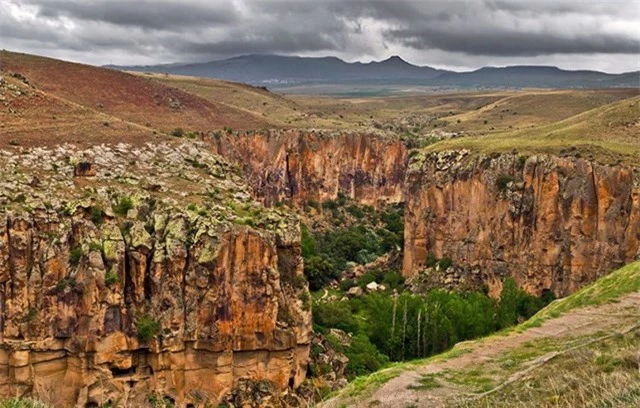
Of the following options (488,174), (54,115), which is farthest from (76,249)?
(488,174)

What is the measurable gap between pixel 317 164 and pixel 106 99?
27097 millimetres

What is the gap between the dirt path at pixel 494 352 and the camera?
16.3 meters

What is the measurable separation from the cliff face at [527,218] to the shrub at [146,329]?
→ 101ft

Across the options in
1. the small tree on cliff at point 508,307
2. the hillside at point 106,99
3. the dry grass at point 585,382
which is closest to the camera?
the dry grass at point 585,382

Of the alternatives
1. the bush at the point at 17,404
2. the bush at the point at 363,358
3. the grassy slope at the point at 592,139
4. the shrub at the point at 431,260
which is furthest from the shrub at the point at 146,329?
the grassy slope at the point at 592,139

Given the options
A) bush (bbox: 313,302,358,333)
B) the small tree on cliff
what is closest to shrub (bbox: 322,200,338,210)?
bush (bbox: 313,302,358,333)

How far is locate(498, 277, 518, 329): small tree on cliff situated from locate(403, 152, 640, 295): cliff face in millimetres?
7664

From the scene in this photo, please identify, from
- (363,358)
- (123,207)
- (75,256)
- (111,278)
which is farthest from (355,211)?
(75,256)

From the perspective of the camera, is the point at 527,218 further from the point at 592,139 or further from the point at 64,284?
the point at 64,284

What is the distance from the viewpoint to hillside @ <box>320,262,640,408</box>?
39.9ft

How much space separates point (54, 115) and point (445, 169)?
32.9 m

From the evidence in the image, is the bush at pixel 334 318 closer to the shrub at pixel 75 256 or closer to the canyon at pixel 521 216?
the canyon at pixel 521 216

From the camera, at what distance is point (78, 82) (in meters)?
70.4

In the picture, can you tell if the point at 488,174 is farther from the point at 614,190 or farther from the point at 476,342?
the point at 476,342
